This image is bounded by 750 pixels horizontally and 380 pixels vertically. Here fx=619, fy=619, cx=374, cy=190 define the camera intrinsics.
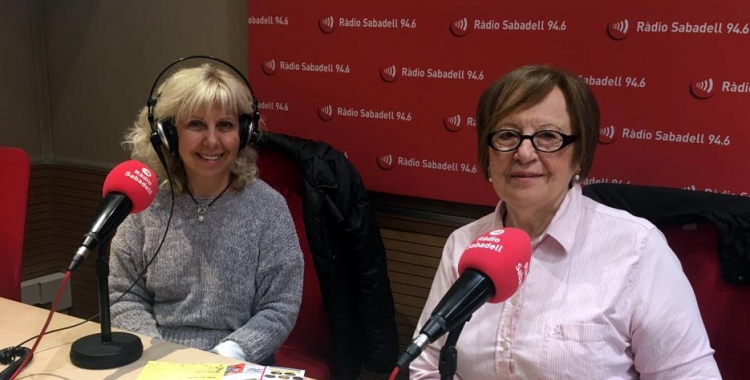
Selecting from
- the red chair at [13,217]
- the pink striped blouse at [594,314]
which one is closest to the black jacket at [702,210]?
the pink striped blouse at [594,314]

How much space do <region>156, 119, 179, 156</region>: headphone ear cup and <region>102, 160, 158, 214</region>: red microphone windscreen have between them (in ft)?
1.41

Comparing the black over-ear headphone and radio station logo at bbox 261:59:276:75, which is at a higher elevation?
radio station logo at bbox 261:59:276:75

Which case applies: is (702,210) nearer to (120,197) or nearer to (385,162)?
(385,162)

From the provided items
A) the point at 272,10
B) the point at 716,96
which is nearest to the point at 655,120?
the point at 716,96

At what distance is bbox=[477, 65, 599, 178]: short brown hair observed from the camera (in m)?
1.28

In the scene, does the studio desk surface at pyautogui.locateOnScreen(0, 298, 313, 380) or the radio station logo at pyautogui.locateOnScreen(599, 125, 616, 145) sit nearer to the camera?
the studio desk surface at pyautogui.locateOnScreen(0, 298, 313, 380)

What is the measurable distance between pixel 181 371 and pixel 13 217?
94cm

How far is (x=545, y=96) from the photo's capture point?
4.19 feet

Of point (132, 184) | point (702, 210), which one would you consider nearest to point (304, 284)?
point (132, 184)

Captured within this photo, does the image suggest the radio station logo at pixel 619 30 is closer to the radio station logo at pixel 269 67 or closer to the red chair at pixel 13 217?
the radio station logo at pixel 269 67

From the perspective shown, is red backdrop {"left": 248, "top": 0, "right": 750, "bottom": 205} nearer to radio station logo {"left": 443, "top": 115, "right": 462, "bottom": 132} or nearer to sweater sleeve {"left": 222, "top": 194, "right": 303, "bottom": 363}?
radio station logo {"left": 443, "top": 115, "right": 462, "bottom": 132}

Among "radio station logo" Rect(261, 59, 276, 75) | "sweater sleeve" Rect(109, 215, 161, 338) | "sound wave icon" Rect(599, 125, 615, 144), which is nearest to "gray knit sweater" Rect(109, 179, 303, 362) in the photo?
"sweater sleeve" Rect(109, 215, 161, 338)

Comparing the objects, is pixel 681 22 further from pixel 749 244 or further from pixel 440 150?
pixel 440 150

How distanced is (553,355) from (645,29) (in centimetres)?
107
